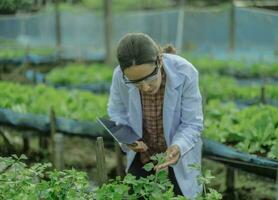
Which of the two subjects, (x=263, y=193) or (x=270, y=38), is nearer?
(x=263, y=193)

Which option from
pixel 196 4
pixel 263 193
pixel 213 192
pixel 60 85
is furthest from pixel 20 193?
pixel 196 4

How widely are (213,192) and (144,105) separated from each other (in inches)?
39.1

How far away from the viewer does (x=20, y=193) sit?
8.54 ft

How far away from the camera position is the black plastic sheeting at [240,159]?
480 centimetres

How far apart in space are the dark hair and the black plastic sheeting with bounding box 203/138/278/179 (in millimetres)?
2094

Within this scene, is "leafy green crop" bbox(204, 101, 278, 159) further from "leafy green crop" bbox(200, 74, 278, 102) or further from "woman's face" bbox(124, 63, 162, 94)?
"leafy green crop" bbox(200, 74, 278, 102)

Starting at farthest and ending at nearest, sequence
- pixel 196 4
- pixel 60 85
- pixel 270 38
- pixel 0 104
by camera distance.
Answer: pixel 196 4
pixel 270 38
pixel 60 85
pixel 0 104

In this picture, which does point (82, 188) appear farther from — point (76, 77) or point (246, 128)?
point (76, 77)

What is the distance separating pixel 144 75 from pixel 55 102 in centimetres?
447

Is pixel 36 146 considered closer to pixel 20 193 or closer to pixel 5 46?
pixel 20 193

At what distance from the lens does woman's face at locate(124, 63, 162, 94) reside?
3.02 meters

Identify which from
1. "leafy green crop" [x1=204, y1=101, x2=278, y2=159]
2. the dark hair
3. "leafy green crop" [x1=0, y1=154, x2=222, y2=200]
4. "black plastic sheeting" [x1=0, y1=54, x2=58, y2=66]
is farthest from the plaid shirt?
"black plastic sheeting" [x1=0, y1=54, x2=58, y2=66]

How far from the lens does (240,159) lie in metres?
5.10

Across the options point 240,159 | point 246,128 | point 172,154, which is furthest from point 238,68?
point 172,154
